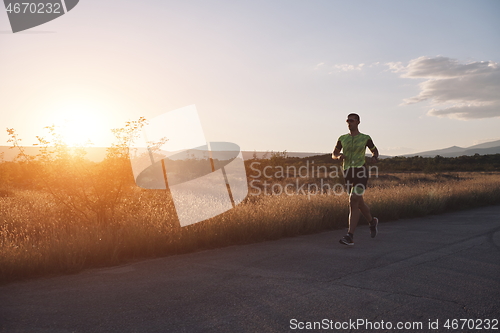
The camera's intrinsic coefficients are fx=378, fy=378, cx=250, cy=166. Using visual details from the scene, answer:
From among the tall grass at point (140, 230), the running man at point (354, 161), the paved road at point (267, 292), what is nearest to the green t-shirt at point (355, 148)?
the running man at point (354, 161)

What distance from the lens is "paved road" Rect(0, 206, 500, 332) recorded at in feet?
11.4

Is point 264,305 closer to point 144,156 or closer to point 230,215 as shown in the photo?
point 230,215

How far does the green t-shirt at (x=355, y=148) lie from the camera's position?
6863mm

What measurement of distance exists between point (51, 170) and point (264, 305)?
6.96 meters

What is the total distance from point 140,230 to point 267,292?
312 cm

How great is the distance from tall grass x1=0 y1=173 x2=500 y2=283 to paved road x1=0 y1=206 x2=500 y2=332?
0.45 metres

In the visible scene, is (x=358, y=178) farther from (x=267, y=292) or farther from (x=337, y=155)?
(x=267, y=292)

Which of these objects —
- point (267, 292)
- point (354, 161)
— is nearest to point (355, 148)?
point (354, 161)

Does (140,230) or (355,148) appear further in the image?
(355,148)

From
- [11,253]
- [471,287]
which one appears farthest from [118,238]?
[471,287]

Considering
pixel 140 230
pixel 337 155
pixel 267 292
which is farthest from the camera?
pixel 337 155

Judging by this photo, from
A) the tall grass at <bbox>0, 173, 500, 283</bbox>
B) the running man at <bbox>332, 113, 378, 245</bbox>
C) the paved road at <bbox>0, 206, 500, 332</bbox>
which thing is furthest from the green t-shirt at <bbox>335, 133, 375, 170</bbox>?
the tall grass at <bbox>0, 173, 500, 283</bbox>

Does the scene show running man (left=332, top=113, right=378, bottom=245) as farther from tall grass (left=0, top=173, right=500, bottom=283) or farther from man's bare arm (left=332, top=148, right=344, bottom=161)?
tall grass (left=0, top=173, right=500, bottom=283)

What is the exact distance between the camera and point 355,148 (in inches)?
272
